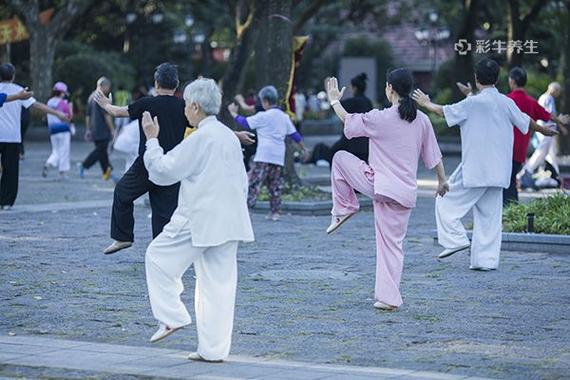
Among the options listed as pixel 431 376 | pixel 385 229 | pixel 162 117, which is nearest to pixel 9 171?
pixel 162 117

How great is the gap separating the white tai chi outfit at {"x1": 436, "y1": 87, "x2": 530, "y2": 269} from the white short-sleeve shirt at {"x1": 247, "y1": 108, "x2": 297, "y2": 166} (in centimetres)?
500

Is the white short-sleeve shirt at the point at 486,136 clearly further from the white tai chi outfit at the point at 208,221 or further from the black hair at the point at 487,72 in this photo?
the white tai chi outfit at the point at 208,221

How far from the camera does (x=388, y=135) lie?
34.4 ft

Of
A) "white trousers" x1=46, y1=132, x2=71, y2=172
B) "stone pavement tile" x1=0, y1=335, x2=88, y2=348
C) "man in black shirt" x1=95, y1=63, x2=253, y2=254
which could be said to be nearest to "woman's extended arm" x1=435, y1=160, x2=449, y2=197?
"man in black shirt" x1=95, y1=63, x2=253, y2=254

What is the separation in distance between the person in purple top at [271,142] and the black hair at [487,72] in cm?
492

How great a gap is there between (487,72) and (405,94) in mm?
2250

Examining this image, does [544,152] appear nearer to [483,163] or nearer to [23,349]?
[483,163]

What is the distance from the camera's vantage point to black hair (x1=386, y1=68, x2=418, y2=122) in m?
10.5

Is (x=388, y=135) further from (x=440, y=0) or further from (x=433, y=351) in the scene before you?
(x=440, y=0)

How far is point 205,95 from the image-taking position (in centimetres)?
830

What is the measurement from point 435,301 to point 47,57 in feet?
105

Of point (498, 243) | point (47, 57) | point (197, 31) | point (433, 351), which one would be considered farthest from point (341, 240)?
point (197, 31)

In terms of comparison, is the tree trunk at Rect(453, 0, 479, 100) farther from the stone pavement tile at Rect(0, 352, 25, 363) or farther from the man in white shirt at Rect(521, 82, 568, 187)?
the stone pavement tile at Rect(0, 352, 25, 363)

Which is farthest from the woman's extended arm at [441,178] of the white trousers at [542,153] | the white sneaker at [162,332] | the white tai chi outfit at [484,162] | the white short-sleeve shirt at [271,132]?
the white trousers at [542,153]
